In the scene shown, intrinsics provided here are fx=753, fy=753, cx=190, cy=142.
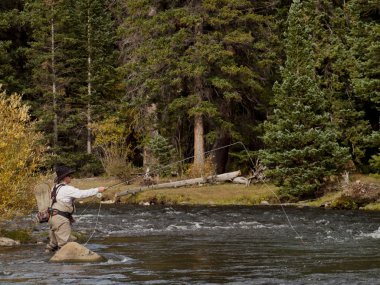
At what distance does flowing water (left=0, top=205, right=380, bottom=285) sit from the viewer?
12.6 m

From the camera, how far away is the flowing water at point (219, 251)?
41.5ft

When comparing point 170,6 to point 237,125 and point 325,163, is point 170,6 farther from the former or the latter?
point 325,163

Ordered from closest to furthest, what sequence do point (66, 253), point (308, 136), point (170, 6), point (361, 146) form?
point (66, 253), point (308, 136), point (361, 146), point (170, 6)

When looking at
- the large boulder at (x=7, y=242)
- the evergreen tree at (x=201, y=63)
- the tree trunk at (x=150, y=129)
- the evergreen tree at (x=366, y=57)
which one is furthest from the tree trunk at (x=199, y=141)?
the large boulder at (x=7, y=242)

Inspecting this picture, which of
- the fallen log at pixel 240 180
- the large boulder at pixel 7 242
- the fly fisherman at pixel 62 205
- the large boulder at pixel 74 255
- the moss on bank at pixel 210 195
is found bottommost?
the moss on bank at pixel 210 195

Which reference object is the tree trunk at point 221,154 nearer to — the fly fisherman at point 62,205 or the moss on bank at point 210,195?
the moss on bank at point 210,195

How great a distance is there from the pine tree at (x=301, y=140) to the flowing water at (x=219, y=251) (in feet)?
14.2

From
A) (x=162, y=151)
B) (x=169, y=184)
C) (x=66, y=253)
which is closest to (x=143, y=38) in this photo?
(x=162, y=151)

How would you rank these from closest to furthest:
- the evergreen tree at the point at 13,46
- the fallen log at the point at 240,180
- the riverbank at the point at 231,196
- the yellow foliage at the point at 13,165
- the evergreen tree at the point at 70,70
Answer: the yellow foliage at the point at 13,165 → the riverbank at the point at 231,196 → the fallen log at the point at 240,180 → the evergreen tree at the point at 70,70 → the evergreen tree at the point at 13,46

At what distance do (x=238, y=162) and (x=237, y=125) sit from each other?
2647 millimetres

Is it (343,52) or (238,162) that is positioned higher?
(343,52)

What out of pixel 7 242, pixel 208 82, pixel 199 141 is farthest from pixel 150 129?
pixel 7 242

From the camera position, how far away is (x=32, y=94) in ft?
151

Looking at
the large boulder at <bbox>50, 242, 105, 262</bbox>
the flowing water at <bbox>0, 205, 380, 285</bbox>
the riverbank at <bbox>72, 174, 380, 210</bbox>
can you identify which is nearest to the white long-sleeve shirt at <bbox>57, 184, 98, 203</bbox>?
the large boulder at <bbox>50, 242, 105, 262</bbox>
